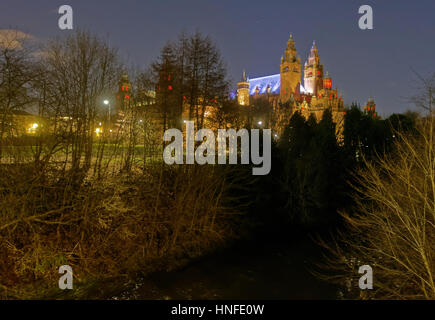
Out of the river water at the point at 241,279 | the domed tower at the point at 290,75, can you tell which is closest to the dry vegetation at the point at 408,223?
the river water at the point at 241,279

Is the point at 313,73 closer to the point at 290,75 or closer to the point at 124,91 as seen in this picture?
Result: the point at 290,75

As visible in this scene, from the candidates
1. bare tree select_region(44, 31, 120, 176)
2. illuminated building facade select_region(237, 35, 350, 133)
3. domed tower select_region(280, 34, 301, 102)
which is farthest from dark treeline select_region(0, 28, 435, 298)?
domed tower select_region(280, 34, 301, 102)

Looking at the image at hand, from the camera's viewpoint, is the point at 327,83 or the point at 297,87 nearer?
the point at 297,87

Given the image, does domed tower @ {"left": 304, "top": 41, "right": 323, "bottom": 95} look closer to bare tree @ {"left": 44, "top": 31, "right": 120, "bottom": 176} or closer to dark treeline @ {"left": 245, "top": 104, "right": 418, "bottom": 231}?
dark treeline @ {"left": 245, "top": 104, "right": 418, "bottom": 231}

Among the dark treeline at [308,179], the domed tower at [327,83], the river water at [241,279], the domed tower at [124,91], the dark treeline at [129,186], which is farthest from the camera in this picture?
the domed tower at [327,83]

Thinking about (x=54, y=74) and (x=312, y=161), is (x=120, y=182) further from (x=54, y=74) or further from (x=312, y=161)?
(x=312, y=161)

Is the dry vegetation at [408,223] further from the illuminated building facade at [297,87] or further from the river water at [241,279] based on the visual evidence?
the illuminated building facade at [297,87]

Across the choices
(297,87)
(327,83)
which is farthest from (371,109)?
(327,83)
